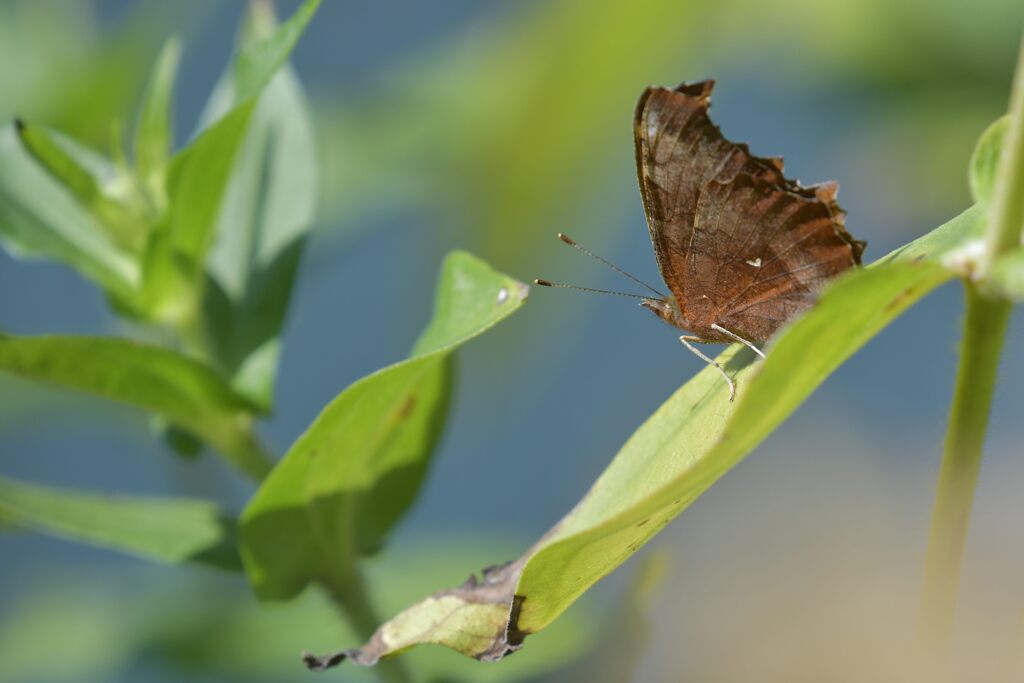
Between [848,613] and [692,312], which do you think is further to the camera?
[848,613]

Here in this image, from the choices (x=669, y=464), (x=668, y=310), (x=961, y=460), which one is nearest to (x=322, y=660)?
(x=669, y=464)

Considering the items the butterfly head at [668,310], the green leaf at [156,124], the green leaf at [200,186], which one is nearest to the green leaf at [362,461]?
the green leaf at [200,186]

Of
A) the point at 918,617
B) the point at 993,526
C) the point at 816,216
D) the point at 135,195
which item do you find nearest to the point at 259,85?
the point at 135,195

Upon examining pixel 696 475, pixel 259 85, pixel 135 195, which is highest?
Answer: pixel 135 195

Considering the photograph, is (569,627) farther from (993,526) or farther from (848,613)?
(993,526)

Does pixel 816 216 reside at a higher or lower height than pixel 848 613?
higher

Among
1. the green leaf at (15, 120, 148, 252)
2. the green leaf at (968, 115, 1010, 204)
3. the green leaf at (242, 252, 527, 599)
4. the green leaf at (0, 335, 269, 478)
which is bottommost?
the green leaf at (968, 115, 1010, 204)

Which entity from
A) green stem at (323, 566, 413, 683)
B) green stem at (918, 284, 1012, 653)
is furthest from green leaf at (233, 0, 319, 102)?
green stem at (918, 284, 1012, 653)

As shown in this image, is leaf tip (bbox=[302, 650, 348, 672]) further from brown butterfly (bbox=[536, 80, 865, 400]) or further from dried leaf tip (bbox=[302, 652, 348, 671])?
brown butterfly (bbox=[536, 80, 865, 400])
